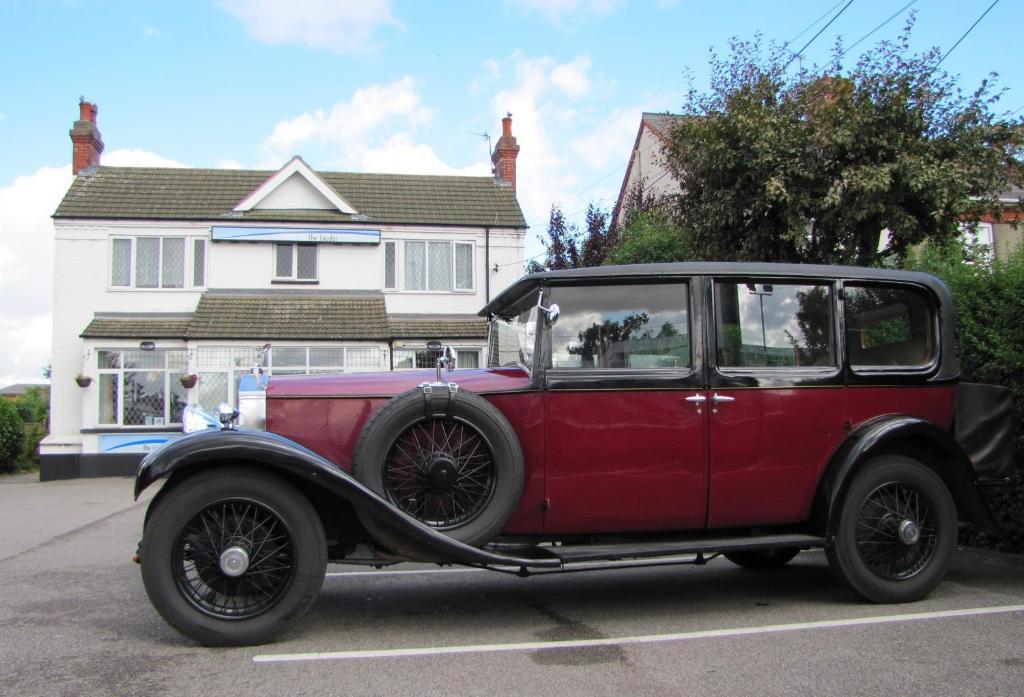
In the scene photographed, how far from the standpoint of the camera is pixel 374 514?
15.0 ft

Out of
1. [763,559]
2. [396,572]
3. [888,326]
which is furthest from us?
[396,572]

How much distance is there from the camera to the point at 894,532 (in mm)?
5371

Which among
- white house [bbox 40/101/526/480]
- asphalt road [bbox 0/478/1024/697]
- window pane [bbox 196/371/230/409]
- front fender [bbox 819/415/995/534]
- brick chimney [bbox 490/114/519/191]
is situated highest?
brick chimney [bbox 490/114/519/191]

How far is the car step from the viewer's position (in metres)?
4.79

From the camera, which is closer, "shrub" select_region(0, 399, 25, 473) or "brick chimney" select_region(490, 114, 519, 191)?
"shrub" select_region(0, 399, 25, 473)

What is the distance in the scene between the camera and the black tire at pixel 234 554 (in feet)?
14.6

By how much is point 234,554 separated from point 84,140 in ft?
71.2

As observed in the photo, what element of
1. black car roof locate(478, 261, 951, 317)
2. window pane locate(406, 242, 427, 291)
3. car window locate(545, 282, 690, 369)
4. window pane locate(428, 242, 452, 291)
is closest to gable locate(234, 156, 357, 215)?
window pane locate(406, 242, 427, 291)

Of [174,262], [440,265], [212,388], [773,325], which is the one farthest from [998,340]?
[174,262]

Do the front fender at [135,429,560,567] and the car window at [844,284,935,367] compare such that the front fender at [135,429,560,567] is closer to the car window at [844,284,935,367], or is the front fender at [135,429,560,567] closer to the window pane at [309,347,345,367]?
the car window at [844,284,935,367]

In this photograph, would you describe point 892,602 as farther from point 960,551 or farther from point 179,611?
point 179,611

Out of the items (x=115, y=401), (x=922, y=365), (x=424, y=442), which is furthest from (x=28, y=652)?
(x=115, y=401)

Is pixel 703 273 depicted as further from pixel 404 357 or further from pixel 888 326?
pixel 404 357

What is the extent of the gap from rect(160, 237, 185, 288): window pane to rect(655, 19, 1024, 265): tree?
561 inches
